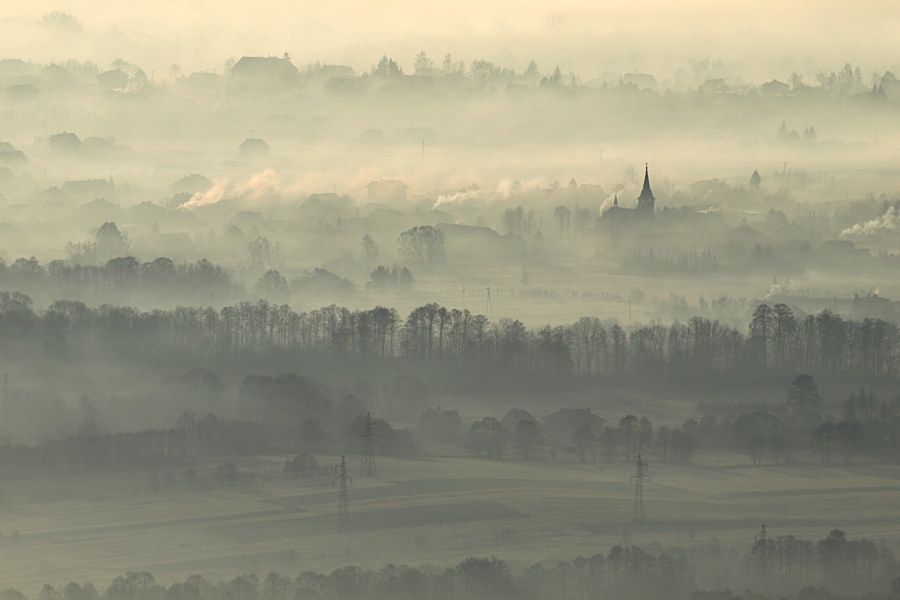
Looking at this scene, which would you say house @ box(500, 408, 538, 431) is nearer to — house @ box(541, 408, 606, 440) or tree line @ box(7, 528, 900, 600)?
house @ box(541, 408, 606, 440)

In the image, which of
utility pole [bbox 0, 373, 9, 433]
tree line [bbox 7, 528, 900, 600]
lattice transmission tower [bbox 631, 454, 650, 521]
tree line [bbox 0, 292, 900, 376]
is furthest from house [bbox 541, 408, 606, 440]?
utility pole [bbox 0, 373, 9, 433]

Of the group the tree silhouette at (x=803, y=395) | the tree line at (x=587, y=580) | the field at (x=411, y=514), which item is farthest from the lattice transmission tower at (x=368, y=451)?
the tree silhouette at (x=803, y=395)

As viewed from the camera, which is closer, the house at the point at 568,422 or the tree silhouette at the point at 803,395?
the house at the point at 568,422

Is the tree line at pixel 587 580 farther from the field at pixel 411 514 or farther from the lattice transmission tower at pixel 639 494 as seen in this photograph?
the lattice transmission tower at pixel 639 494

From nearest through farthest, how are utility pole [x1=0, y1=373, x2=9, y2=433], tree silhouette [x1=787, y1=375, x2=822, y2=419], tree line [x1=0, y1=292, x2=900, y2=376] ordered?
utility pole [x1=0, y1=373, x2=9, y2=433]
tree silhouette [x1=787, y1=375, x2=822, y2=419]
tree line [x1=0, y1=292, x2=900, y2=376]

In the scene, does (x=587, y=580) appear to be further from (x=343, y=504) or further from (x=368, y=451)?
(x=368, y=451)
